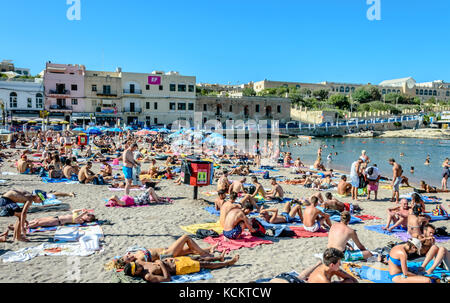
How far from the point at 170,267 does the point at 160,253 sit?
1.26 ft

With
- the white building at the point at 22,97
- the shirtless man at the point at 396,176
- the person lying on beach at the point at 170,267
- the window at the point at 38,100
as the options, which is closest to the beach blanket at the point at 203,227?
the person lying on beach at the point at 170,267

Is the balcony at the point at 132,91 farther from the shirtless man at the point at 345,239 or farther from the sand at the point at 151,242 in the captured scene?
the shirtless man at the point at 345,239

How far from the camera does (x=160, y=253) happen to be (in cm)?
500

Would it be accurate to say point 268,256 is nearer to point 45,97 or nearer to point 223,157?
point 223,157

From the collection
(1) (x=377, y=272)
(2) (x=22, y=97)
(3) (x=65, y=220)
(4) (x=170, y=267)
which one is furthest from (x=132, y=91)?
(1) (x=377, y=272)

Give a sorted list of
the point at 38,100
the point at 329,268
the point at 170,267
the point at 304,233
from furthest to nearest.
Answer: the point at 38,100, the point at 304,233, the point at 170,267, the point at 329,268

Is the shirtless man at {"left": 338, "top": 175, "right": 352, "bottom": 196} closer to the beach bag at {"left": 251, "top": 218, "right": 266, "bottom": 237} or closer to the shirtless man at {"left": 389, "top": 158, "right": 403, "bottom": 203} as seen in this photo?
the shirtless man at {"left": 389, "top": 158, "right": 403, "bottom": 203}

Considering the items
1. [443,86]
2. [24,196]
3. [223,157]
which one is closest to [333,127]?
[223,157]

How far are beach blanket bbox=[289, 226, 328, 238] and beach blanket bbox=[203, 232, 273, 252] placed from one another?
764 mm

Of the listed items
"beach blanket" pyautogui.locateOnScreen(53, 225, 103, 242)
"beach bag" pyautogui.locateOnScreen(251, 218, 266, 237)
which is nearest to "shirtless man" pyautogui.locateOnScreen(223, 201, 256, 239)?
"beach bag" pyautogui.locateOnScreen(251, 218, 266, 237)

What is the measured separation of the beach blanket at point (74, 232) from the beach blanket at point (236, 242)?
198cm

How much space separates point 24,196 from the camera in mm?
5844

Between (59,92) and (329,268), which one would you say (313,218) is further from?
(59,92)

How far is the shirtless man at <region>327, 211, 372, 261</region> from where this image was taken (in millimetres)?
5129
